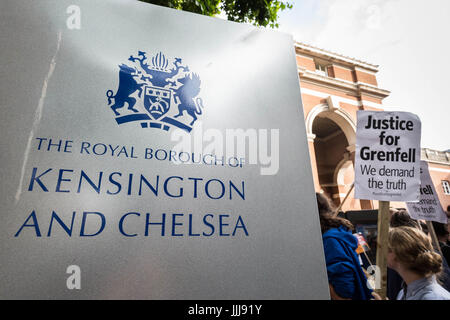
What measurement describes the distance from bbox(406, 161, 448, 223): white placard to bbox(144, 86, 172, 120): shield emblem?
3.42 metres

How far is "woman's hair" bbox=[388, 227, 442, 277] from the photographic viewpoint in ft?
5.57

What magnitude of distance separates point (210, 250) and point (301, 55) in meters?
10.3

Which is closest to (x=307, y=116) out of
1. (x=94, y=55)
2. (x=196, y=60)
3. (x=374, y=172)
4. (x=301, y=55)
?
(x=301, y=55)

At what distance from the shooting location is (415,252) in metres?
1.76

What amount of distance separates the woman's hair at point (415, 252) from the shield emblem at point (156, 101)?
7.55 feet

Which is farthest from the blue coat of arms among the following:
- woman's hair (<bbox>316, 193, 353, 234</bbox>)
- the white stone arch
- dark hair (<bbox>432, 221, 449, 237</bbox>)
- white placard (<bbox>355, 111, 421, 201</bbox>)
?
the white stone arch

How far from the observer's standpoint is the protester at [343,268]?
1773mm

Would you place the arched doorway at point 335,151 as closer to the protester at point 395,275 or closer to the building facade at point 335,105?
the building facade at point 335,105

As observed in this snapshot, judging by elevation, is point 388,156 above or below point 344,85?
below

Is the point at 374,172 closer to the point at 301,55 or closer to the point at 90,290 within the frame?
the point at 90,290

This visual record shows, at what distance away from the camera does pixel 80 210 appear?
4.30 feet

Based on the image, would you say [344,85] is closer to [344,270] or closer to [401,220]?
[401,220]

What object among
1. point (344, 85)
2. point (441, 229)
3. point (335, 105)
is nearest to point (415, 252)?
point (441, 229)

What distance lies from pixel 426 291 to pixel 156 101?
2.53 metres
